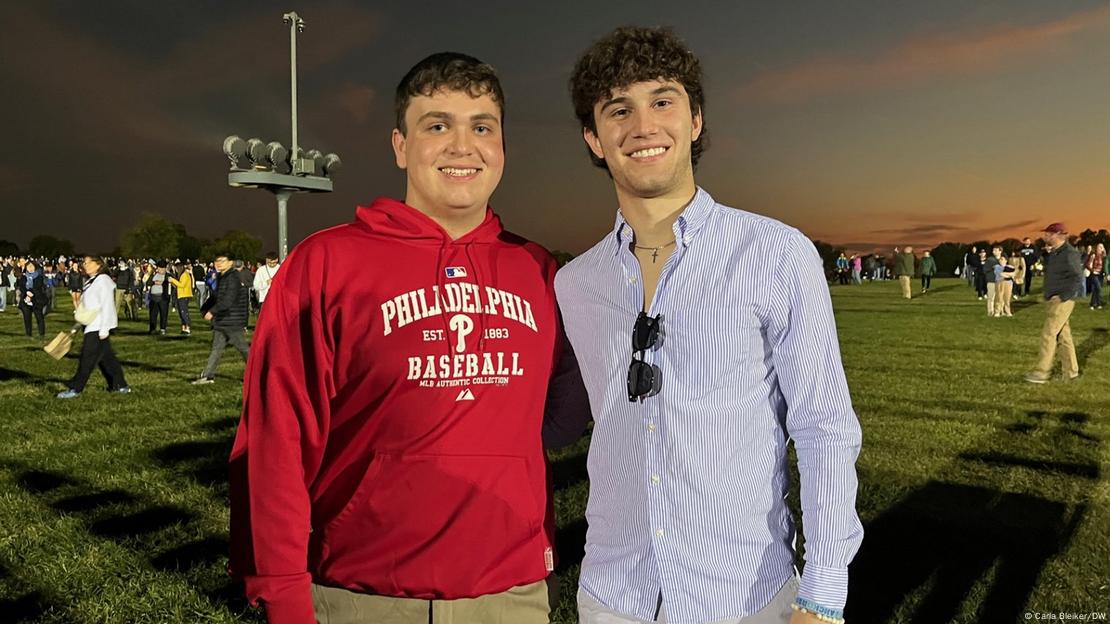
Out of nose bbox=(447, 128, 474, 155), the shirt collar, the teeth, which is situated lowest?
the shirt collar

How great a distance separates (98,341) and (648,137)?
40.1 feet

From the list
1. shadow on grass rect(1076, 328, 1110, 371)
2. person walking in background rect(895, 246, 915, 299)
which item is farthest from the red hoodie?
person walking in background rect(895, 246, 915, 299)

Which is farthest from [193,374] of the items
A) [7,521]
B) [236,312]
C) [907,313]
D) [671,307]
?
[907,313]

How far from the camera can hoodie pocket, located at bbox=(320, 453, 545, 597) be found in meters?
2.39

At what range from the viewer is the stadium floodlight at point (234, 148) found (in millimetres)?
21766

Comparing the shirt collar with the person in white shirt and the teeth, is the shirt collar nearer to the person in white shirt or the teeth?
the teeth

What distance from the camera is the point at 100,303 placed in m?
12.6

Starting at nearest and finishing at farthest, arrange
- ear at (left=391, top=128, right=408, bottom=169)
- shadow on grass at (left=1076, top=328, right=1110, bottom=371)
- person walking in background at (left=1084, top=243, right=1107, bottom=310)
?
ear at (left=391, top=128, right=408, bottom=169) → shadow on grass at (left=1076, top=328, right=1110, bottom=371) → person walking in background at (left=1084, top=243, right=1107, bottom=310)

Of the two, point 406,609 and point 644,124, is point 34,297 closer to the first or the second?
point 406,609

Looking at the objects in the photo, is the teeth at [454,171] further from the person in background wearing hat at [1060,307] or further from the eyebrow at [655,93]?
the person in background wearing hat at [1060,307]

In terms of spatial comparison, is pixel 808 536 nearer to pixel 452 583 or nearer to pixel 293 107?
pixel 452 583

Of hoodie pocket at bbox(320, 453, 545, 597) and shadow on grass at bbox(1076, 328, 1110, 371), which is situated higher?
hoodie pocket at bbox(320, 453, 545, 597)

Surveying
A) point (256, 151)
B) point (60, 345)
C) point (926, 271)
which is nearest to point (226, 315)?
point (60, 345)

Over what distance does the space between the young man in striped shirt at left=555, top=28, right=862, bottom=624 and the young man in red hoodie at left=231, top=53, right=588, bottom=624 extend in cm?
27
